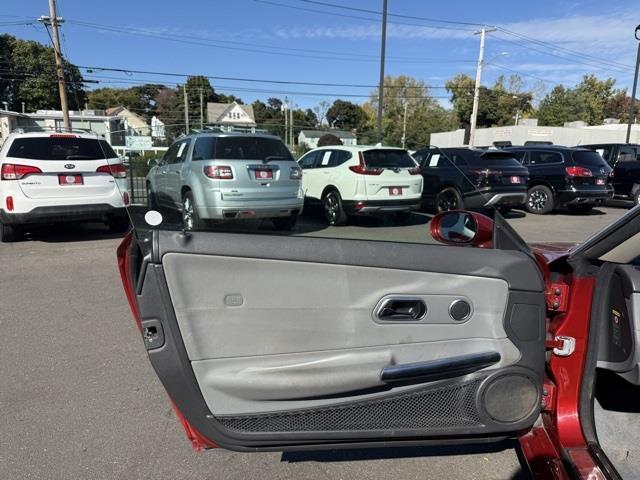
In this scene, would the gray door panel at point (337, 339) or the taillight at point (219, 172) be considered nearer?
the gray door panel at point (337, 339)

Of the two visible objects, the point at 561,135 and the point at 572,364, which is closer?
the point at 572,364

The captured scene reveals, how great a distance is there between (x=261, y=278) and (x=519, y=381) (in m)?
1.12

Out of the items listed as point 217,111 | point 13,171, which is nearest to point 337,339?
point 13,171

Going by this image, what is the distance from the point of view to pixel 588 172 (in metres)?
12.7

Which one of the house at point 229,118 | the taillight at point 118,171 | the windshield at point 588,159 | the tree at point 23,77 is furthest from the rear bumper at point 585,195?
the tree at point 23,77

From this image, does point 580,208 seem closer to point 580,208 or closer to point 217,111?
point 580,208

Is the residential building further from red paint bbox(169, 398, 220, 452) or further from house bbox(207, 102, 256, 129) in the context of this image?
red paint bbox(169, 398, 220, 452)

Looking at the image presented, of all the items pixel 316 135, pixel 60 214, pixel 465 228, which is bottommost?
pixel 60 214

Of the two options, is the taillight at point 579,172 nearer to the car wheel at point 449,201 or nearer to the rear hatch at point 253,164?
the rear hatch at point 253,164

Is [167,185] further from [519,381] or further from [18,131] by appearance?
[18,131]

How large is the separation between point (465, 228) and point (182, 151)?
61.9 inches

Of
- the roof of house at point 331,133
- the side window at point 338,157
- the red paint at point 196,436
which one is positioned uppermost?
the roof of house at point 331,133

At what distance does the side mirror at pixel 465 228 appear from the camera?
6.87 ft

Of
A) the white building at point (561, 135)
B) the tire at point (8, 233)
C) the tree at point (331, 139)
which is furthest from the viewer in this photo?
the white building at point (561, 135)
